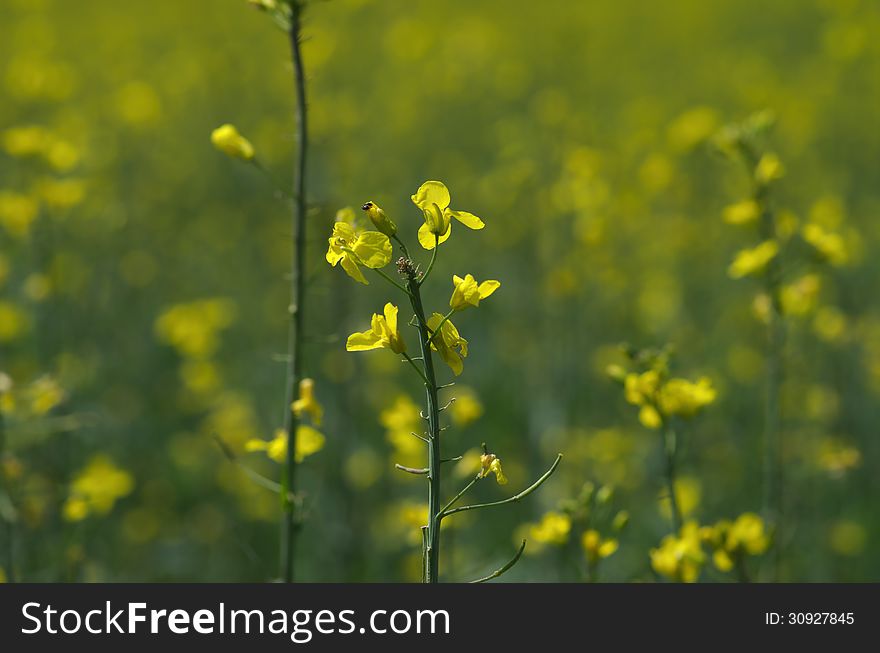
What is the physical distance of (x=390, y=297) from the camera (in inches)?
249

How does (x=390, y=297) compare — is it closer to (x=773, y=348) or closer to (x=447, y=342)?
(x=773, y=348)

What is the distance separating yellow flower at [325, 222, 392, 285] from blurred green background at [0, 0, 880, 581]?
30.5 inches

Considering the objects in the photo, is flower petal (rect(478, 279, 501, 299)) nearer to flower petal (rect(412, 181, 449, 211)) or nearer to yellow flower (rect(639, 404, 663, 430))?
flower petal (rect(412, 181, 449, 211))

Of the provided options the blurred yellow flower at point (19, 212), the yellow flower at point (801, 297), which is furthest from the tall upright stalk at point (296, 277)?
the blurred yellow flower at point (19, 212)

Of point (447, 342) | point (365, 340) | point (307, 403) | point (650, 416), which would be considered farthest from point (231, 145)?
point (650, 416)

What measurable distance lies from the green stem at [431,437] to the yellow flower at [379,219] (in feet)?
0.41

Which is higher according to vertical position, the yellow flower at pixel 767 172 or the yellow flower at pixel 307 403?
the yellow flower at pixel 767 172

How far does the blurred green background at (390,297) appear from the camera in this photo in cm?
441

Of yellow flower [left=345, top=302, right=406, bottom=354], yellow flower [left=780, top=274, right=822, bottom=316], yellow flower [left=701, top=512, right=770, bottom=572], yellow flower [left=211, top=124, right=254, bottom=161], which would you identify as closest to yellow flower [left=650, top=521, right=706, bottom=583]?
yellow flower [left=701, top=512, right=770, bottom=572]

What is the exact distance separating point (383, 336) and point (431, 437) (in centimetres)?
21

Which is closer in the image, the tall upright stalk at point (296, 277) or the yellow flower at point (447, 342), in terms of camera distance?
the yellow flower at point (447, 342)

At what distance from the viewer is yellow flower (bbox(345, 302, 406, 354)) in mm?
1802

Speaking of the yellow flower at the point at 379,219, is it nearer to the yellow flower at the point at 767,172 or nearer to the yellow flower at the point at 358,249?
the yellow flower at the point at 358,249
